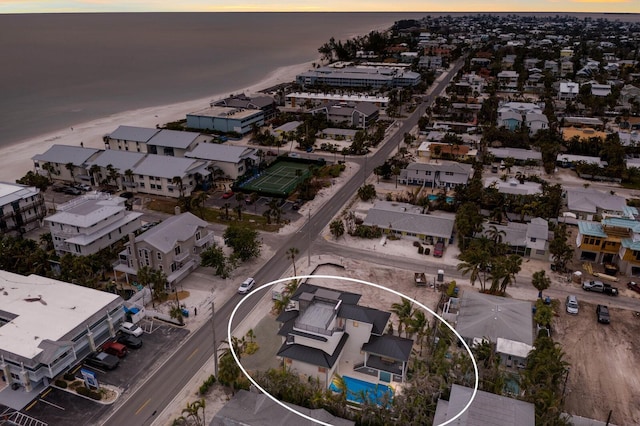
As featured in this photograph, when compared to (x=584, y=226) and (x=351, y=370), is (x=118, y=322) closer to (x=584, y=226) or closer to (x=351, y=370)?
(x=351, y=370)

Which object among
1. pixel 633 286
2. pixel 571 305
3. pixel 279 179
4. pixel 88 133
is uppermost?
pixel 88 133

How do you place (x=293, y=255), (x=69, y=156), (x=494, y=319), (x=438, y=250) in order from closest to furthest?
(x=494, y=319)
(x=293, y=255)
(x=438, y=250)
(x=69, y=156)

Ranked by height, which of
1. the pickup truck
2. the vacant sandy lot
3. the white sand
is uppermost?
the white sand

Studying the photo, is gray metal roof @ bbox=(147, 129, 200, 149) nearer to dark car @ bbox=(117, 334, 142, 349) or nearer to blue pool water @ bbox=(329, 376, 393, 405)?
dark car @ bbox=(117, 334, 142, 349)

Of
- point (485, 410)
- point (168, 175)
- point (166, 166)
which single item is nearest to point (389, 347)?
point (485, 410)

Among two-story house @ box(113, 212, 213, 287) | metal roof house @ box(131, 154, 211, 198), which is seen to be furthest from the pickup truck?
metal roof house @ box(131, 154, 211, 198)

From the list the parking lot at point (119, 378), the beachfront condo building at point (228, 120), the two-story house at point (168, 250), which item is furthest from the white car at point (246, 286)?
the beachfront condo building at point (228, 120)

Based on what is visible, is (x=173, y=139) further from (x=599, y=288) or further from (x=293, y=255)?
(x=599, y=288)
